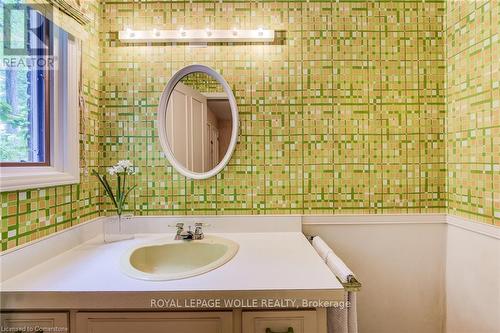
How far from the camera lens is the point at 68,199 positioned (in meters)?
1.37

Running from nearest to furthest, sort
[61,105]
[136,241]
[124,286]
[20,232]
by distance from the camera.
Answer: [124,286] < [20,232] < [61,105] < [136,241]

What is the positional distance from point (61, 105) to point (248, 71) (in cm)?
92

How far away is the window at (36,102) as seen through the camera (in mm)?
1094

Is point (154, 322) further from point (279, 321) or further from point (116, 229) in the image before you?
point (116, 229)

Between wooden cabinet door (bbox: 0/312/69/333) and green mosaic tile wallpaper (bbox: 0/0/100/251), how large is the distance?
23 centimetres

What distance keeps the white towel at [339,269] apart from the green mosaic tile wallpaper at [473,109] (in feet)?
2.34

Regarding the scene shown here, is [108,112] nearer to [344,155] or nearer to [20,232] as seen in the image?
[20,232]

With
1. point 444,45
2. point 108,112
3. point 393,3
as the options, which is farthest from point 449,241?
point 108,112

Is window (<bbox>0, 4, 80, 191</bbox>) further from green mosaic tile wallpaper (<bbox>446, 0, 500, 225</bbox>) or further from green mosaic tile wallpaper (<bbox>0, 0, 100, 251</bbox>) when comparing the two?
green mosaic tile wallpaper (<bbox>446, 0, 500, 225</bbox>)

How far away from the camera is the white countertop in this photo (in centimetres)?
95

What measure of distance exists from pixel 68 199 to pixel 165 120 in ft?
1.99

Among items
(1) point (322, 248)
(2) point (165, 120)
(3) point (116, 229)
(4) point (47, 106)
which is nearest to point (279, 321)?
(1) point (322, 248)

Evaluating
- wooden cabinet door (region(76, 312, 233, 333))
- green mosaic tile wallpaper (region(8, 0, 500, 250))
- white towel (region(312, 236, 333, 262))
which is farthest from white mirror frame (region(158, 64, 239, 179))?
wooden cabinet door (region(76, 312, 233, 333))

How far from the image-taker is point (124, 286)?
968mm
